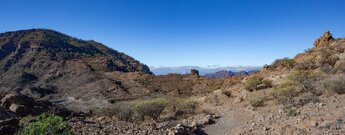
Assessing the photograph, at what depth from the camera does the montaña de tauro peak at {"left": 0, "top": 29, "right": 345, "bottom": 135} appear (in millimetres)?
11969

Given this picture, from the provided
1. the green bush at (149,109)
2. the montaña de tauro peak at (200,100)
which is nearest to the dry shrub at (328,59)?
the montaña de tauro peak at (200,100)

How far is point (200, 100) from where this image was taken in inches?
1012

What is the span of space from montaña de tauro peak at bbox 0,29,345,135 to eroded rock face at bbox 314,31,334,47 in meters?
0.08

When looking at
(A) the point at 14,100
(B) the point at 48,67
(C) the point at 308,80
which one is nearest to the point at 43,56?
(B) the point at 48,67

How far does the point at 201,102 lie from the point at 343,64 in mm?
9758

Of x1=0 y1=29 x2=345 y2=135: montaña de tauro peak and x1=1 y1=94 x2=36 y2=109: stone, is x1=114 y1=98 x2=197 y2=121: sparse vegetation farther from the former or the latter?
x1=1 y1=94 x2=36 y2=109: stone

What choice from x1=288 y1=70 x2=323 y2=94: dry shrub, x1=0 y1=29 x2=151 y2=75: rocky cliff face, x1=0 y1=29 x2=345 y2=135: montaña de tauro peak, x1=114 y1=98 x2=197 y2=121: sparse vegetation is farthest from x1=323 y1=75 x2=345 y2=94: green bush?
x1=0 y1=29 x2=151 y2=75: rocky cliff face

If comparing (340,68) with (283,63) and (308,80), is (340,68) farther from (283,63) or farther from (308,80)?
(283,63)

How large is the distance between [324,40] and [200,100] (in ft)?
59.7

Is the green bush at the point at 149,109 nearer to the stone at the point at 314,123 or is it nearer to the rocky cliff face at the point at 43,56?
the stone at the point at 314,123

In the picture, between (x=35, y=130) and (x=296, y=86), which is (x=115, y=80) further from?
(x=35, y=130)

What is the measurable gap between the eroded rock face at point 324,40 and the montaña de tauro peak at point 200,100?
0.08m

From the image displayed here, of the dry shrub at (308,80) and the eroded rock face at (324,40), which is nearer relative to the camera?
the dry shrub at (308,80)

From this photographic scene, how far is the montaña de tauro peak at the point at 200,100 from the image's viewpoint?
11969 millimetres
